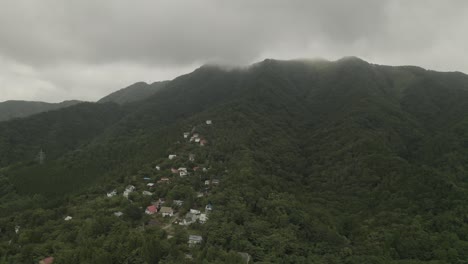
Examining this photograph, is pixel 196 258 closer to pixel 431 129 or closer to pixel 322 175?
pixel 322 175

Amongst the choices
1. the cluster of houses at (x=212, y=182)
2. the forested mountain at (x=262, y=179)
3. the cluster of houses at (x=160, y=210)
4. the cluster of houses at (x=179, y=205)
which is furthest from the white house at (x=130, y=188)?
the cluster of houses at (x=212, y=182)

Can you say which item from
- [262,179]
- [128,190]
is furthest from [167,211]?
[262,179]

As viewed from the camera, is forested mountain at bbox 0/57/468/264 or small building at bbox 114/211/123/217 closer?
forested mountain at bbox 0/57/468/264

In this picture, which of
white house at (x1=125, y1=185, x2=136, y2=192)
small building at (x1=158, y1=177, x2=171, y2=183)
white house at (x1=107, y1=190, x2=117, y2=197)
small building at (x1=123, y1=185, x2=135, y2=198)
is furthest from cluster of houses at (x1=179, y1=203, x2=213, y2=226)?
white house at (x1=107, y1=190, x2=117, y2=197)

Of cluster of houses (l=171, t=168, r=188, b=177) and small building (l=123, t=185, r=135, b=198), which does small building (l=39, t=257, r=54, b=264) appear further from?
cluster of houses (l=171, t=168, r=188, b=177)

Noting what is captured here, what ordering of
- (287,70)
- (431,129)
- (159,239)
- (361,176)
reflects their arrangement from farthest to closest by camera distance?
(287,70) < (431,129) < (361,176) < (159,239)

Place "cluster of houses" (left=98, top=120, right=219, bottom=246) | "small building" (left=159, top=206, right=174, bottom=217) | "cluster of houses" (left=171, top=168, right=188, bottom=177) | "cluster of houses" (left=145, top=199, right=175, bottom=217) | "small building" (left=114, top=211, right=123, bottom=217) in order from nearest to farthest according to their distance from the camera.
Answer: "cluster of houses" (left=98, top=120, right=219, bottom=246)
"small building" (left=114, top=211, right=123, bottom=217)
"small building" (left=159, top=206, right=174, bottom=217)
"cluster of houses" (left=145, top=199, right=175, bottom=217)
"cluster of houses" (left=171, top=168, right=188, bottom=177)

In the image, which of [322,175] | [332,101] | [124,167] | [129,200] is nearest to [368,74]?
[332,101]

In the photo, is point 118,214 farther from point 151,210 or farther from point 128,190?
point 128,190
